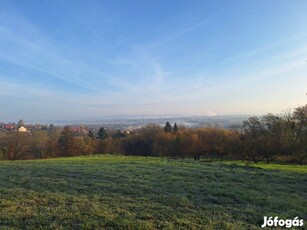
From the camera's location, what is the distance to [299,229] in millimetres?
7000

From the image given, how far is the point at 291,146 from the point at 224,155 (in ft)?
59.1

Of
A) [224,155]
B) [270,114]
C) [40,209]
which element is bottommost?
[224,155]

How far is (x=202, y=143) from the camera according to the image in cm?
6800

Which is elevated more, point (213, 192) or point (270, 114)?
point (270, 114)

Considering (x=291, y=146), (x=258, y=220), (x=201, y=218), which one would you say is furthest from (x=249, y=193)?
(x=291, y=146)

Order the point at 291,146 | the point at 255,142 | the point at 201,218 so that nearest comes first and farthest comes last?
the point at 201,218 < the point at 291,146 < the point at 255,142

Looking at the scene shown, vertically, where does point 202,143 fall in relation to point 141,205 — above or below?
below

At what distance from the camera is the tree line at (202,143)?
48.7 m

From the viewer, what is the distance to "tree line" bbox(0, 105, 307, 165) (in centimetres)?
4869

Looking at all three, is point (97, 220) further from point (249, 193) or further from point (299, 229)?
point (249, 193)

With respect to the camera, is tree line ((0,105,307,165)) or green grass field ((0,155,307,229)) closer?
green grass field ((0,155,307,229))

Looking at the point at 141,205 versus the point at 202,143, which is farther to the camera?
the point at 202,143

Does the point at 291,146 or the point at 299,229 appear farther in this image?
the point at 291,146

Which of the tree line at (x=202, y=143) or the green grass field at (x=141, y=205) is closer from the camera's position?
the green grass field at (x=141, y=205)
